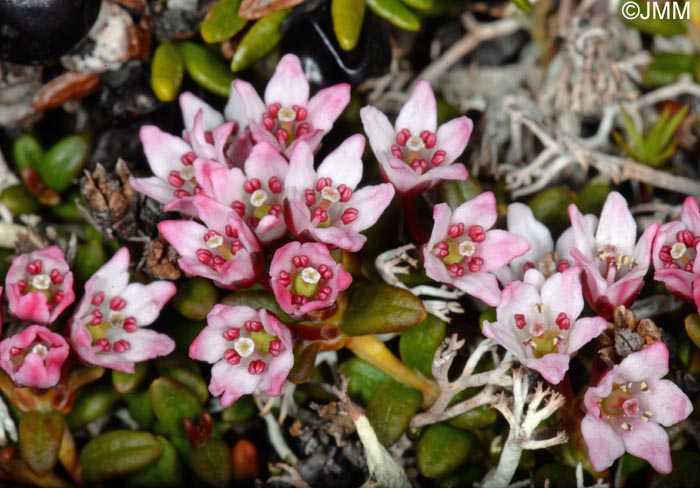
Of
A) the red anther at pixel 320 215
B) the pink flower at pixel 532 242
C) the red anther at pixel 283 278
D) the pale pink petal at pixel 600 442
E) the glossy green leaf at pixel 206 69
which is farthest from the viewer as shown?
the glossy green leaf at pixel 206 69

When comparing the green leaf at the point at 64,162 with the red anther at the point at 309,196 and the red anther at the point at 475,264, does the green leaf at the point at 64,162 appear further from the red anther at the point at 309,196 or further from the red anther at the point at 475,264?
the red anther at the point at 475,264

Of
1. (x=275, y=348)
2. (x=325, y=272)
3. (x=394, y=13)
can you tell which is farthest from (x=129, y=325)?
(x=394, y=13)

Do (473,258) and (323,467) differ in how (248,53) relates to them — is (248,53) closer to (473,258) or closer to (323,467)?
(473,258)

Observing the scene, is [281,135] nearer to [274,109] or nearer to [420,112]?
[274,109]

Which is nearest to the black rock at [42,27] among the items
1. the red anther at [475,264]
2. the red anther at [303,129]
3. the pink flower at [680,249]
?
the red anther at [303,129]

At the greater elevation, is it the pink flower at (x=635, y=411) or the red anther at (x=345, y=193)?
the red anther at (x=345, y=193)

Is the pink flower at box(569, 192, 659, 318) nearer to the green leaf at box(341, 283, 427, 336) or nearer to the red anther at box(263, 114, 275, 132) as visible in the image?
the green leaf at box(341, 283, 427, 336)
